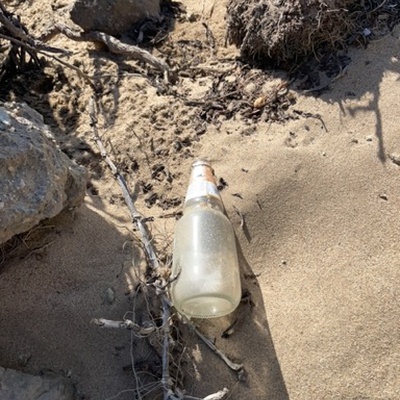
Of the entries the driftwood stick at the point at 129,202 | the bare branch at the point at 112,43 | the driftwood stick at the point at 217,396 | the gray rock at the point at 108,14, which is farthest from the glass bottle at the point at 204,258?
the gray rock at the point at 108,14

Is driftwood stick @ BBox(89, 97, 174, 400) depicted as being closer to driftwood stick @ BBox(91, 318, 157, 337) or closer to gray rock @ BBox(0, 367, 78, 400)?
driftwood stick @ BBox(91, 318, 157, 337)

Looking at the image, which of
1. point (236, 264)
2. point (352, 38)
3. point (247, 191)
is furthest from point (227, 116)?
point (236, 264)

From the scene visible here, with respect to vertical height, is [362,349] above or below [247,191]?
below

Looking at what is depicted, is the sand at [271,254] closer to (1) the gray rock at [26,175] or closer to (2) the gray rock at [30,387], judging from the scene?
(2) the gray rock at [30,387]

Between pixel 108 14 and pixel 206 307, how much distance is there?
6.04ft

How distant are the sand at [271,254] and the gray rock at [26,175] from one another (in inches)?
10.3

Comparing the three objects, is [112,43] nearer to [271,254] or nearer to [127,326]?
[271,254]

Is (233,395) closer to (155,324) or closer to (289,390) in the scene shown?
(289,390)

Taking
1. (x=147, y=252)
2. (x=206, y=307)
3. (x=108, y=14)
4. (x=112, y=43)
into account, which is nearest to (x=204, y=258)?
(x=206, y=307)

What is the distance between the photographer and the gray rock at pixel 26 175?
69.2 inches

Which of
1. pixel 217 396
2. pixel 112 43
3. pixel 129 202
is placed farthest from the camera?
pixel 112 43

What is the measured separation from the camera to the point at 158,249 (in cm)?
211

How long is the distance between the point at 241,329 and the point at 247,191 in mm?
568

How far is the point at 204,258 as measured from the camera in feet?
6.07
